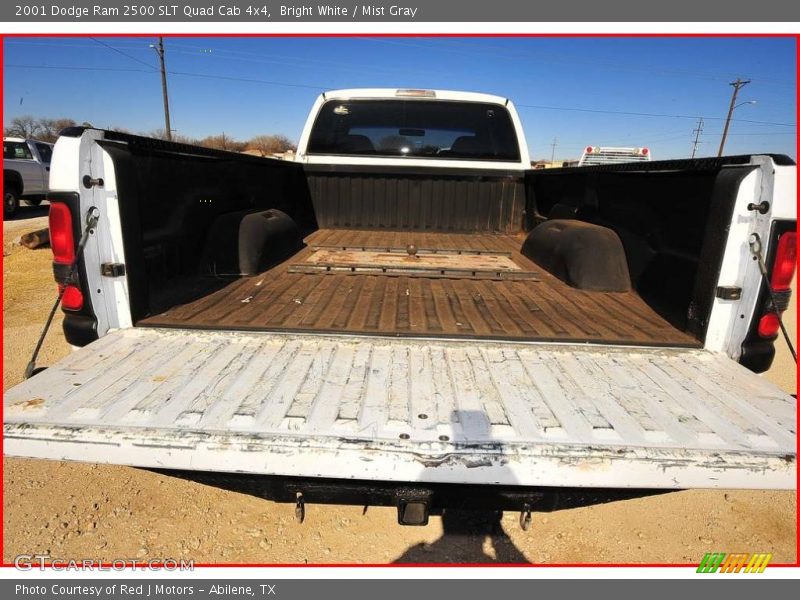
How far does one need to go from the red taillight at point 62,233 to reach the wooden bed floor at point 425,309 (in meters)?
0.45

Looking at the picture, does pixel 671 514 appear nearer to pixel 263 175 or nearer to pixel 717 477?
pixel 717 477

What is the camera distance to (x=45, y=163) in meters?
15.4

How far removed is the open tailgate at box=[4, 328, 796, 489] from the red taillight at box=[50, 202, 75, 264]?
46 cm

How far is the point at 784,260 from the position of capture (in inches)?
79.3

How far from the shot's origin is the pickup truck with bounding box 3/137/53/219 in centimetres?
1389

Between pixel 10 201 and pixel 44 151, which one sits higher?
pixel 44 151

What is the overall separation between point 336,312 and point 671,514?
95.5 inches

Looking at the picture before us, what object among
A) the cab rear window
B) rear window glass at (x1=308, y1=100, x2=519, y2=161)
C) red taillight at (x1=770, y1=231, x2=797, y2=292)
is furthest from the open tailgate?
the cab rear window

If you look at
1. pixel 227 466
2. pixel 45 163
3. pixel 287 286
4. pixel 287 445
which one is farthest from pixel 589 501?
pixel 45 163

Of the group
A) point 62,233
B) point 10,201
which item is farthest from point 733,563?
point 10,201

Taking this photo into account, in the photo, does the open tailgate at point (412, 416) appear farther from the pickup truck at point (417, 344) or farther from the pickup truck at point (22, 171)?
the pickup truck at point (22, 171)

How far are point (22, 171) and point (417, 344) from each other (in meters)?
17.9

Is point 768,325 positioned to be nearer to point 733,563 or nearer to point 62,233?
point 733,563

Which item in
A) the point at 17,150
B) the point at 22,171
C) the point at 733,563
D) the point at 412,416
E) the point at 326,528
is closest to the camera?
the point at 412,416
